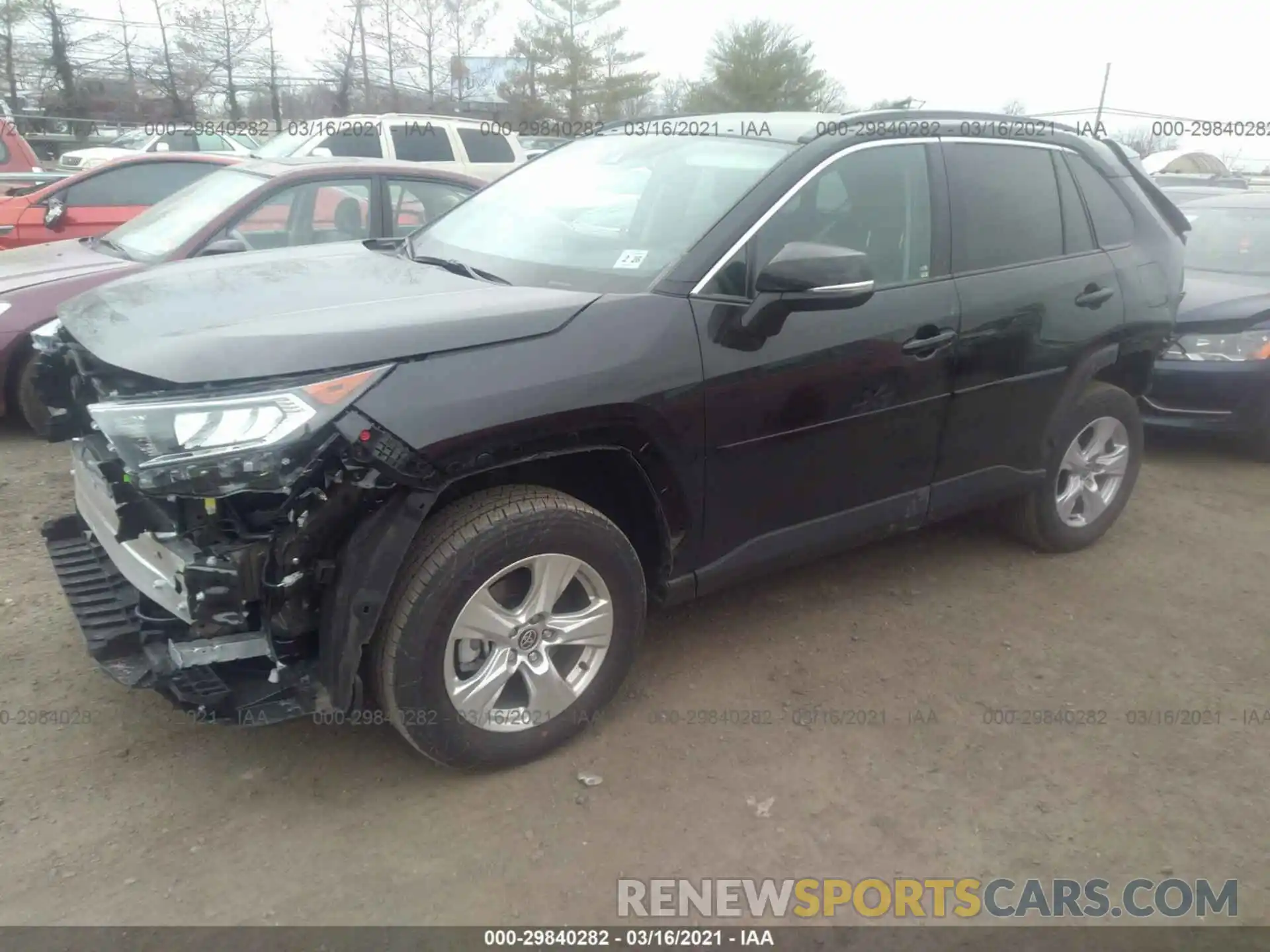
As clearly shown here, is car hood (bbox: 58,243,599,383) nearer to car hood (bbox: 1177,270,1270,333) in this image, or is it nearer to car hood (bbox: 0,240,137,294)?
car hood (bbox: 0,240,137,294)

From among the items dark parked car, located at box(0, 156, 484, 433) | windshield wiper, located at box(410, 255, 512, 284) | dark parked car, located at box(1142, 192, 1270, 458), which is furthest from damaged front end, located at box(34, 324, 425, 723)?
dark parked car, located at box(1142, 192, 1270, 458)

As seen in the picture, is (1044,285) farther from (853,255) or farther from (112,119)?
(112,119)

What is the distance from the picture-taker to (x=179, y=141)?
63.0 feet

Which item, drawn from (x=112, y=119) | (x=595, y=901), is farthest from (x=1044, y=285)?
(x=112, y=119)

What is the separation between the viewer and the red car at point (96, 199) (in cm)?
753

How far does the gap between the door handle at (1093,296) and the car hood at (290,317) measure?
89.3 inches

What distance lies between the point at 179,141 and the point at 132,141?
539 centimetres

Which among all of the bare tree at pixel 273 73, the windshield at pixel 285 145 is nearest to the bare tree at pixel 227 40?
the bare tree at pixel 273 73

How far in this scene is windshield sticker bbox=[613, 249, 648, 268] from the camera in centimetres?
304

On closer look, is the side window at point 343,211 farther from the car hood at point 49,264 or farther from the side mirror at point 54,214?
the side mirror at point 54,214

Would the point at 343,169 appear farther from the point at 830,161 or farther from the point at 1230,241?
the point at 1230,241

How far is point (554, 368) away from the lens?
8.39ft

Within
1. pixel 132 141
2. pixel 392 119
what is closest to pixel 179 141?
pixel 132 141
